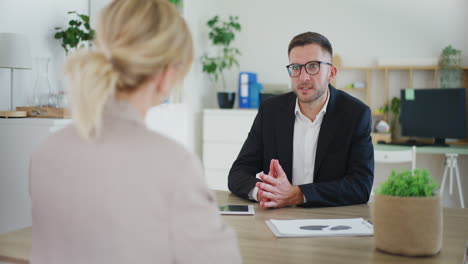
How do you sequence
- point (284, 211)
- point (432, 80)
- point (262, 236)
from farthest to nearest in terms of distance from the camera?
1. point (432, 80)
2. point (284, 211)
3. point (262, 236)

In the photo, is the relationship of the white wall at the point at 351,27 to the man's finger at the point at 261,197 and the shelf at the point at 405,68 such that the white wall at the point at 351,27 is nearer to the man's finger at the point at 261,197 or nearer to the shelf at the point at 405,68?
the shelf at the point at 405,68

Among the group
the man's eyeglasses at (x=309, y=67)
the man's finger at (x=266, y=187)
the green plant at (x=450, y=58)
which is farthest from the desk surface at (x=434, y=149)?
the man's finger at (x=266, y=187)

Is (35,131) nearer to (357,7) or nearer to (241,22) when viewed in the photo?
(241,22)

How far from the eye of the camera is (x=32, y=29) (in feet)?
12.4

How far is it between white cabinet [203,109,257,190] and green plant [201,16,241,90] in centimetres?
51

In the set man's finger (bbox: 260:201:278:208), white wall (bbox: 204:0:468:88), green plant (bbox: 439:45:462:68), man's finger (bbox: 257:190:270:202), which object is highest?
white wall (bbox: 204:0:468:88)

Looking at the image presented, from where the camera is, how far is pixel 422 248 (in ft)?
4.30

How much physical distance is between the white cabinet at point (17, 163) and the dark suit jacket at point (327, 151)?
1444 mm

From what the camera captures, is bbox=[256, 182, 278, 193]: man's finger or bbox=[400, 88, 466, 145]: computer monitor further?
bbox=[400, 88, 466, 145]: computer monitor

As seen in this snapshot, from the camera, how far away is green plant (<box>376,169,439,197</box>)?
1295 millimetres

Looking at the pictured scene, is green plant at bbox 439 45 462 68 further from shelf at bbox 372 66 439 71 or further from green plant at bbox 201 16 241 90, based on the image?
green plant at bbox 201 16 241 90

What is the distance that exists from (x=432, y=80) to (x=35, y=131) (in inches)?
148

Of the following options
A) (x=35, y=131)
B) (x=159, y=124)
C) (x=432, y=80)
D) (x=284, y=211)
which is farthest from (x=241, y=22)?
(x=284, y=211)

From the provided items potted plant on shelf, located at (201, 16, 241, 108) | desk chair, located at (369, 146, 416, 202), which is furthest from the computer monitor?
potted plant on shelf, located at (201, 16, 241, 108)
